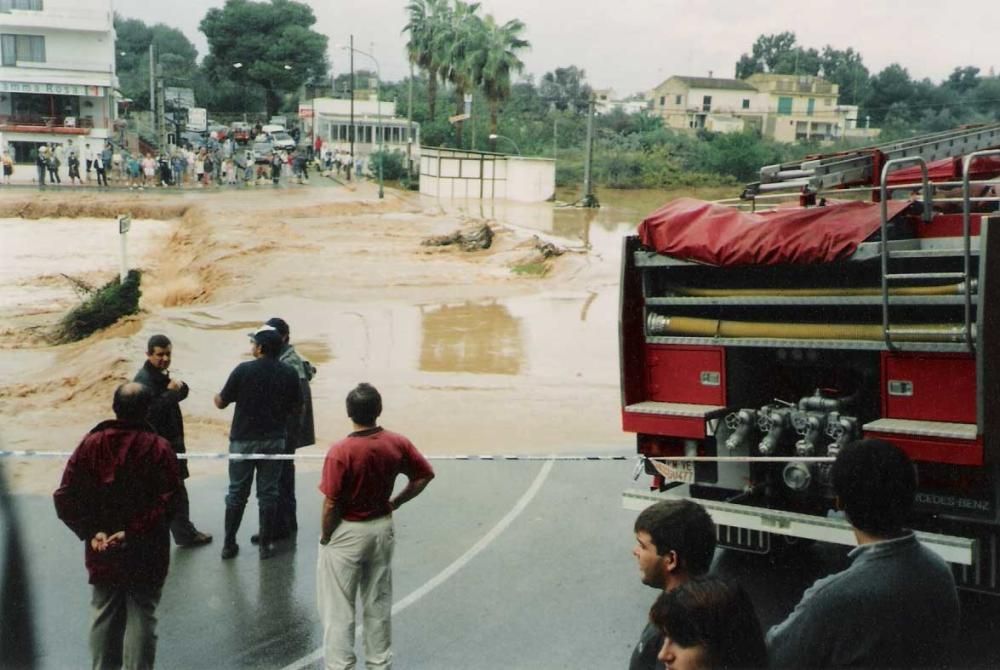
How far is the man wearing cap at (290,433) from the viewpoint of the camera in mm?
6891

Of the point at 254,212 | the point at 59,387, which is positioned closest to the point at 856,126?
the point at 254,212

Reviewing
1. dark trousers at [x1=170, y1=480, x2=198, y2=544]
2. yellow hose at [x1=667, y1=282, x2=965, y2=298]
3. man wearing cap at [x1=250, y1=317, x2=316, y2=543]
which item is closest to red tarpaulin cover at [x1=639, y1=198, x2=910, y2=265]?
yellow hose at [x1=667, y1=282, x2=965, y2=298]

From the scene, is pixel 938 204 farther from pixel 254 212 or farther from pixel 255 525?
pixel 254 212

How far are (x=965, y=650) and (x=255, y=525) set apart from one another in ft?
16.1

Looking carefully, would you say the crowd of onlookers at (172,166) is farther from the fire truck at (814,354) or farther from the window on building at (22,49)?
the fire truck at (814,354)

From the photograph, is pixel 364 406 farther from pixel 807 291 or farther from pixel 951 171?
pixel 951 171

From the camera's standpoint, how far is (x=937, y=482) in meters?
5.38

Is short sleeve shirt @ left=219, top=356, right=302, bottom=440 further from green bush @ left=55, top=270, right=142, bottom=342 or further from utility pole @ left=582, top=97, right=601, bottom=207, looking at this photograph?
utility pole @ left=582, top=97, right=601, bottom=207

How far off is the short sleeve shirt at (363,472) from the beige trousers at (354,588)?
76 mm

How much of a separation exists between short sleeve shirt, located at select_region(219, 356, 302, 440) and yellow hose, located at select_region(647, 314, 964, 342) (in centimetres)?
239

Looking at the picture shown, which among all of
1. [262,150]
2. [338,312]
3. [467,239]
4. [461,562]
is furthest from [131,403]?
[262,150]

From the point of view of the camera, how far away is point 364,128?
52375mm

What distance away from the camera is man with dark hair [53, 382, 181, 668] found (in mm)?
4359

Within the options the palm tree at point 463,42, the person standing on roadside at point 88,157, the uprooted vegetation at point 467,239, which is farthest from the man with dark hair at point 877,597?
the person standing on roadside at point 88,157
